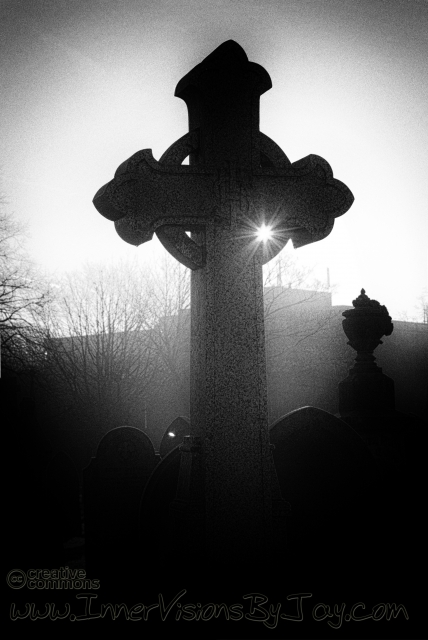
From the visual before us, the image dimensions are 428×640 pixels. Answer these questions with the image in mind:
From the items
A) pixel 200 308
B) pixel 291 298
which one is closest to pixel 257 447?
Result: pixel 200 308

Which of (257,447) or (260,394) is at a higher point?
(260,394)

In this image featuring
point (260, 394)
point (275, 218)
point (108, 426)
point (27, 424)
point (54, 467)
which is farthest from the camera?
point (108, 426)

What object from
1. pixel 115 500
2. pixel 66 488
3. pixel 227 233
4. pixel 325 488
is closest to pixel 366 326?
pixel 325 488

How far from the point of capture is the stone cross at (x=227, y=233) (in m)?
2.55

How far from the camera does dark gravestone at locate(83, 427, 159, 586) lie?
411cm

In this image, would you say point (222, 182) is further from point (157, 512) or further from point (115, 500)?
point (115, 500)

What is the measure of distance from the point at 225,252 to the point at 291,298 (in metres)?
15.7

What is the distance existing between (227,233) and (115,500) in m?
2.72

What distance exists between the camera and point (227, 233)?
2770 millimetres

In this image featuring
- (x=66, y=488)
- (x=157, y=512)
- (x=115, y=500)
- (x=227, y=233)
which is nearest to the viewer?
(x=227, y=233)

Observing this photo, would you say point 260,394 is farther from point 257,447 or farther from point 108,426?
point 108,426

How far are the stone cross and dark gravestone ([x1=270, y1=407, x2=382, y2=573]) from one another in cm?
54

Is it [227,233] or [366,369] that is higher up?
[227,233]

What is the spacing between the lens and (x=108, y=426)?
14.8 m
